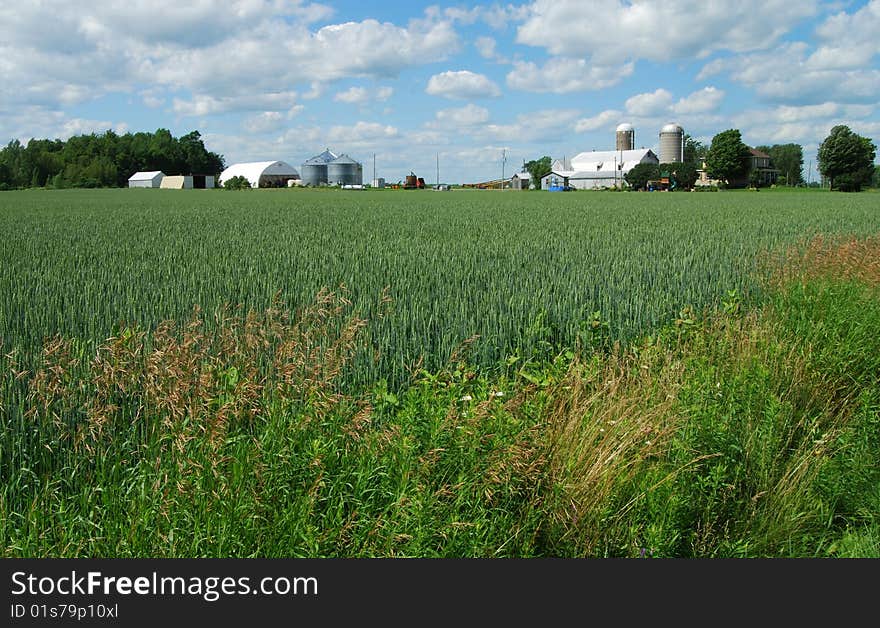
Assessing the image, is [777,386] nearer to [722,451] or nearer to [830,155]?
[722,451]

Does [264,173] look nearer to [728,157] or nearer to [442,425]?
[728,157]

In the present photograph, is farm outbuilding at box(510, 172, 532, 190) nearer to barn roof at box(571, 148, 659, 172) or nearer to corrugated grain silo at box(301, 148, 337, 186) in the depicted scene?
barn roof at box(571, 148, 659, 172)

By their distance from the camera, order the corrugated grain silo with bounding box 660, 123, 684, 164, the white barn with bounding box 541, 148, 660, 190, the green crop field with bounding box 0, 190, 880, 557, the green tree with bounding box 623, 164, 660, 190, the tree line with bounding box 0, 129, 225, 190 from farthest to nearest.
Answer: the corrugated grain silo with bounding box 660, 123, 684, 164 → the white barn with bounding box 541, 148, 660, 190 → the tree line with bounding box 0, 129, 225, 190 → the green tree with bounding box 623, 164, 660, 190 → the green crop field with bounding box 0, 190, 880, 557

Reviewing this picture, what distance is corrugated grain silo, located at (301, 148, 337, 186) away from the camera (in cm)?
15400

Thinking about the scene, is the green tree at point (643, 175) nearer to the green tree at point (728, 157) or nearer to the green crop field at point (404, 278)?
the green tree at point (728, 157)

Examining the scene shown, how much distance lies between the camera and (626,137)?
561ft

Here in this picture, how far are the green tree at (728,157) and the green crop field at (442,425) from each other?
12251cm

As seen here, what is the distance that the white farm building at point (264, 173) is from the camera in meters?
158

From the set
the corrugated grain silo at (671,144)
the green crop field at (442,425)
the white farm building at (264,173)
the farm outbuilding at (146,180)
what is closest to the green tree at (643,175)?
the corrugated grain silo at (671,144)

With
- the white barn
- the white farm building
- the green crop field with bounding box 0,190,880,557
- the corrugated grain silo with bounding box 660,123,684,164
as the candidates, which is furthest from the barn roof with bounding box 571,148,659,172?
the green crop field with bounding box 0,190,880,557

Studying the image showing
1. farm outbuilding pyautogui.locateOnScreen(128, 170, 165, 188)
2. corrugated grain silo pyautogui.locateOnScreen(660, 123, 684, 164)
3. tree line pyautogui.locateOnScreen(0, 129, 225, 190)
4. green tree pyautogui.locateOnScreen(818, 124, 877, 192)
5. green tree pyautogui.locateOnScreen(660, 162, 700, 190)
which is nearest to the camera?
green tree pyautogui.locateOnScreen(818, 124, 877, 192)

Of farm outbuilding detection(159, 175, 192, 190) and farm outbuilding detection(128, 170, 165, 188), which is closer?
farm outbuilding detection(159, 175, 192, 190)

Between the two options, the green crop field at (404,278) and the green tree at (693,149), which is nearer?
the green crop field at (404,278)

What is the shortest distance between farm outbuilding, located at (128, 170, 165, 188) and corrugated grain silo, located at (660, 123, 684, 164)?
105 m
